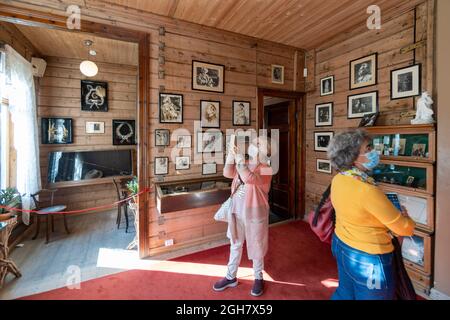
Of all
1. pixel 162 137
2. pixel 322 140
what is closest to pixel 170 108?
pixel 162 137

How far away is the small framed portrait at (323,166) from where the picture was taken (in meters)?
3.46

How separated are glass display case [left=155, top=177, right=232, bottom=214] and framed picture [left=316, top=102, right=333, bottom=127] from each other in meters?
1.95

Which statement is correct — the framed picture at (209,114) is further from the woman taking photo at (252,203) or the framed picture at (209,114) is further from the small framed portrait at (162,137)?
the woman taking photo at (252,203)

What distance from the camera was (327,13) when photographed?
2.67m

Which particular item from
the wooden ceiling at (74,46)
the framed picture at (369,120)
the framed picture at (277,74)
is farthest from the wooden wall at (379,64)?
the wooden ceiling at (74,46)

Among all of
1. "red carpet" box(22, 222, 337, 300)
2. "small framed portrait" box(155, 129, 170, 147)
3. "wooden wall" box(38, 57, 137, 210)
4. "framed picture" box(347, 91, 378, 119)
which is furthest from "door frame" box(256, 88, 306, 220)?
"wooden wall" box(38, 57, 137, 210)

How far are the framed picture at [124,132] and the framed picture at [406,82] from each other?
4677mm

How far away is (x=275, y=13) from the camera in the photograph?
2.66 metres

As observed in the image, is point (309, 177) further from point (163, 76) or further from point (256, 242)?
point (163, 76)

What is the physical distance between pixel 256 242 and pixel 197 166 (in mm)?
1462

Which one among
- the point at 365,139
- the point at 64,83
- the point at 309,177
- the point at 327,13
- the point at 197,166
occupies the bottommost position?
the point at 309,177

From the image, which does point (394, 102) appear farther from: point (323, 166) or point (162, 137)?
point (162, 137)

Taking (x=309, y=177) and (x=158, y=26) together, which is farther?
(x=309, y=177)
